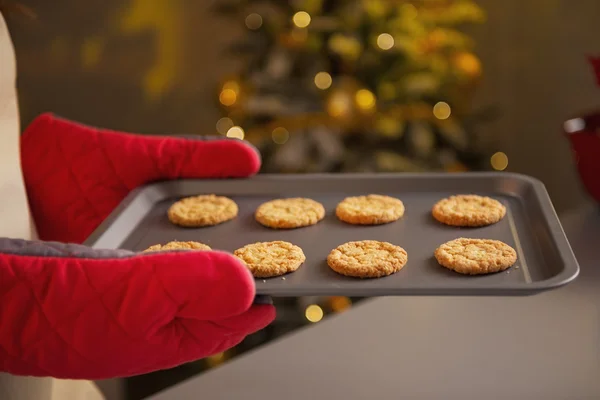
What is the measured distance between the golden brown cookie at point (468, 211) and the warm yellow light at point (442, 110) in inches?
46.0

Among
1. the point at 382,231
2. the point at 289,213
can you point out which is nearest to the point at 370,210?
the point at 382,231

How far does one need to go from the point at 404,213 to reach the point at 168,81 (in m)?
1.75

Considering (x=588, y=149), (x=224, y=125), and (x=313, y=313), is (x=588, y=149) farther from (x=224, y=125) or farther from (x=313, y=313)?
(x=224, y=125)

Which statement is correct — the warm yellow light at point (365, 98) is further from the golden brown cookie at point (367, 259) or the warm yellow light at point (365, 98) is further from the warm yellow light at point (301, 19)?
the golden brown cookie at point (367, 259)

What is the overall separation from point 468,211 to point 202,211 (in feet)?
1.56

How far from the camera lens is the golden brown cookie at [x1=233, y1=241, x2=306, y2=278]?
46.1 inches

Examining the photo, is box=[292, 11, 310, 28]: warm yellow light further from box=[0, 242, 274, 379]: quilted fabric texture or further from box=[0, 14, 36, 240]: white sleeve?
box=[0, 242, 274, 379]: quilted fabric texture

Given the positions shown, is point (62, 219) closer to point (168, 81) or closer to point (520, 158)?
point (168, 81)

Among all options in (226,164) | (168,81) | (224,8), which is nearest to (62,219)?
(226,164)

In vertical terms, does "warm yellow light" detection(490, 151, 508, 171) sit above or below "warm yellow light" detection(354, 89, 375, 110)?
below

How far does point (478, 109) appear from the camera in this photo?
9.89ft

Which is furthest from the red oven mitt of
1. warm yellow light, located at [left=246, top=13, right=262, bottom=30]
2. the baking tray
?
warm yellow light, located at [left=246, top=13, right=262, bottom=30]

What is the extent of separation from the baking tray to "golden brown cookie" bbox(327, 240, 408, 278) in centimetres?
1

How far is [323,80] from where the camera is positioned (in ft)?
7.90
